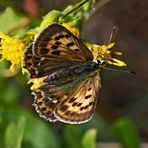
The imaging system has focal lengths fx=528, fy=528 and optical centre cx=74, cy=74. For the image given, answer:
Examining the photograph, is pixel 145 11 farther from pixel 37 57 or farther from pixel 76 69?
pixel 37 57

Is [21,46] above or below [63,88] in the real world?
above

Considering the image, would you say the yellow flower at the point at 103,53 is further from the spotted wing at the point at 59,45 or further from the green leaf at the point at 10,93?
the green leaf at the point at 10,93

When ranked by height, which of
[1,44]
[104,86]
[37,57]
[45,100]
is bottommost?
[45,100]

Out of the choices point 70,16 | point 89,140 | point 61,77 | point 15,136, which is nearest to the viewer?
point 61,77

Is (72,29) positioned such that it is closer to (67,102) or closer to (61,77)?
(61,77)

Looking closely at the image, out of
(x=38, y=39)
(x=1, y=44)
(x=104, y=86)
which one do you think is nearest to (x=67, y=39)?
(x=38, y=39)

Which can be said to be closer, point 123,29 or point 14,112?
point 14,112

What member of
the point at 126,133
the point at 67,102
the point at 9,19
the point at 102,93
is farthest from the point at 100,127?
the point at 67,102
